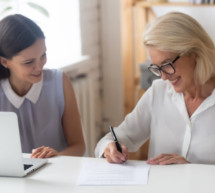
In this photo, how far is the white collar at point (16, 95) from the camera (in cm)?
220

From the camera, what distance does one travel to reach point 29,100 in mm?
2236

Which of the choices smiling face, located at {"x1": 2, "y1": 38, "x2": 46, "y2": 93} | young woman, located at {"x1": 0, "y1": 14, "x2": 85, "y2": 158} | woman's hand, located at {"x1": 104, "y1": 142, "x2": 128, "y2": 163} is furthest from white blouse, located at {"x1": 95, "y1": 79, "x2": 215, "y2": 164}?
smiling face, located at {"x1": 2, "y1": 38, "x2": 46, "y2": 93}

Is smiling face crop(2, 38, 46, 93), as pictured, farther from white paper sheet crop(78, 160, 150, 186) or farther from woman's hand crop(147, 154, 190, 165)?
woman's hand crop(147, 154, 190, 165)

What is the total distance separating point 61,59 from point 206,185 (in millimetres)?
2168

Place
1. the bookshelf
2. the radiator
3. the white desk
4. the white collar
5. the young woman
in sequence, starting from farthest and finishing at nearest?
the bookshelf < the radiator < the white collar < the young woman < the white desk

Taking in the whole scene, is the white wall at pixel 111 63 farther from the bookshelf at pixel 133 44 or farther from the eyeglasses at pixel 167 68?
the eyeglasses at pixel 167 68

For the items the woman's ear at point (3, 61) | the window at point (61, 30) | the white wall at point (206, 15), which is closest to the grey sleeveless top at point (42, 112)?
the woman's ear at point (3, 61)

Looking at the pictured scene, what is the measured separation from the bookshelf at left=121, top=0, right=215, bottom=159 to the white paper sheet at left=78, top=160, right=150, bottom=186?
1.85 m

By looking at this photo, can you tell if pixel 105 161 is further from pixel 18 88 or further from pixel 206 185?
pixel 18 88

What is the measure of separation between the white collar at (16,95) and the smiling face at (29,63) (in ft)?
0.25

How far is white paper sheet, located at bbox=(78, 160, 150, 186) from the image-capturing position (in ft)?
5.05

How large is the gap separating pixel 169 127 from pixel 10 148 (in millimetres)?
765

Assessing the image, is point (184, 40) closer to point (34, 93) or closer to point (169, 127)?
point (169, 127)

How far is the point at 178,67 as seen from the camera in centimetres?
186
